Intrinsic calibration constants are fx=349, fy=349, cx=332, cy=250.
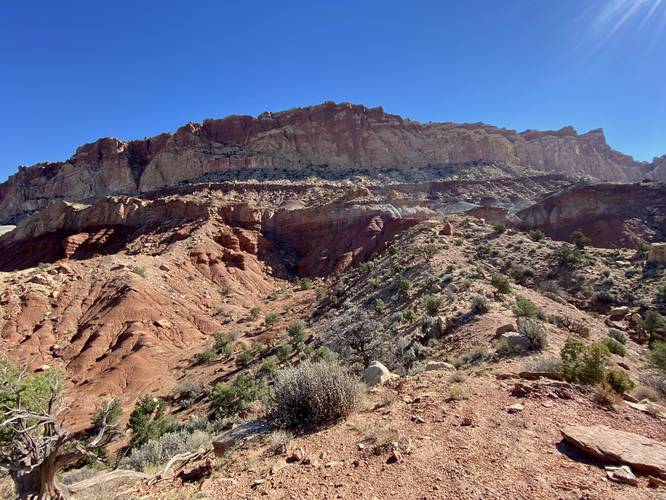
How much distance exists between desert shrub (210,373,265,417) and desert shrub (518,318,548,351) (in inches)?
354

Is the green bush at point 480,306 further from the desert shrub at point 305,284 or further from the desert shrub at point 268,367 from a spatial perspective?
the desert shrub at point 305,284

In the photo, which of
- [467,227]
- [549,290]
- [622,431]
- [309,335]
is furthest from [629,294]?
[622,431]

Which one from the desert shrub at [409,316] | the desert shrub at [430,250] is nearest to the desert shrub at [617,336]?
the desert shrub at [409,316]

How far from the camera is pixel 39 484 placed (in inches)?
186

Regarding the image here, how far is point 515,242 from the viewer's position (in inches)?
1046

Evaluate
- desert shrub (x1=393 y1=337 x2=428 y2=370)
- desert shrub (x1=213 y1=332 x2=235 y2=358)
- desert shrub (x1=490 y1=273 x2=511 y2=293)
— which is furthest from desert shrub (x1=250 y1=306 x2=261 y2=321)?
desert shrub (x1=490 y1=273 x2=511 y2=293)

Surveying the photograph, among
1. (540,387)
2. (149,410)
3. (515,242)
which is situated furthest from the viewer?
(515,242)

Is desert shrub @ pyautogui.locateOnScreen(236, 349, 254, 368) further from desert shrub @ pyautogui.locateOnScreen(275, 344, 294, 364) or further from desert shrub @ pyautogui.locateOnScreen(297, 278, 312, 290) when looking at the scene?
desert shrub @ pyautogui.locateOnScreen(297, 278, 312, 290)

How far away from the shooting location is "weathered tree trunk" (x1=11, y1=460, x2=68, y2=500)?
15.3ft

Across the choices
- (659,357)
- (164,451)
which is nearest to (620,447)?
(659,357)

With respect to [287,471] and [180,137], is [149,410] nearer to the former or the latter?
[287,471]

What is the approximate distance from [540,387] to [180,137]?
80304 mm

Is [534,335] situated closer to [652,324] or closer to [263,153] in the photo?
[652,324]

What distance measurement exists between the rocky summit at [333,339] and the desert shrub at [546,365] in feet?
0.20
